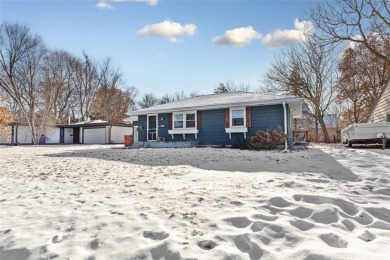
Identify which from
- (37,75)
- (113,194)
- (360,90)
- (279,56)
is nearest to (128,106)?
(37,75)

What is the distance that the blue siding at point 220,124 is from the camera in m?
13.4

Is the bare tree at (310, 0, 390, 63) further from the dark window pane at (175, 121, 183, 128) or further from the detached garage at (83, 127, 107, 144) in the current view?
the detached garage at (83, 127, 107, 144)

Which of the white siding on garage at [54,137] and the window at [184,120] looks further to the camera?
the white siding on garage at [54,137]

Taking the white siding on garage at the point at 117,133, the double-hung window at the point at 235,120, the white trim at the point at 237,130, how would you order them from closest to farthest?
the white trim at the point at 237,130
the double-hung window at the point at 235,120
the white siding on garage at the point at 117,133

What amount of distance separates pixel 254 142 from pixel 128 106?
32578 mm

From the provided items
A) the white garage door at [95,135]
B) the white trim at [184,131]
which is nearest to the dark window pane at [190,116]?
the white trim at [184,131]

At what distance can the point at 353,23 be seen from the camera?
1719cm

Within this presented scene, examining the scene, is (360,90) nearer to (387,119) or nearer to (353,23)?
(353,23)

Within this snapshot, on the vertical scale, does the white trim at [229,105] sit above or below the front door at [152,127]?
above

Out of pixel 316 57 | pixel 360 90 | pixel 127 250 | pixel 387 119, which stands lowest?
pixel 127 250

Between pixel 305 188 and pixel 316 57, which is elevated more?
pixel 316 57

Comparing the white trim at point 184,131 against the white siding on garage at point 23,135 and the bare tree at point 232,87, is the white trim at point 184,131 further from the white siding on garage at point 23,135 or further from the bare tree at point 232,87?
the white siding on garage at point 23,135

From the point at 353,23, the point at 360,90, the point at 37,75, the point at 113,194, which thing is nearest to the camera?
the point at 113,194

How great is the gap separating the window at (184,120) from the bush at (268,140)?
13.4 feet
